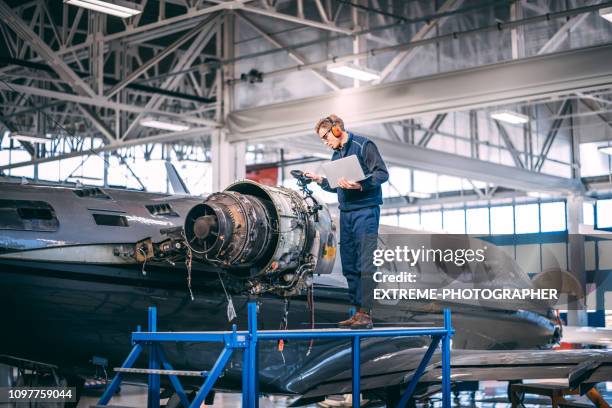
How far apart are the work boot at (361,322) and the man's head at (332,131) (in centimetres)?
186

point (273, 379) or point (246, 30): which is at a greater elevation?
point (246, 30)

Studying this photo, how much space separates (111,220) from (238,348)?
11.8 ft

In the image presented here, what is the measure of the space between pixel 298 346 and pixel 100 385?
9.97 meters

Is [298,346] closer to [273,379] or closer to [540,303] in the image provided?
[273,379]

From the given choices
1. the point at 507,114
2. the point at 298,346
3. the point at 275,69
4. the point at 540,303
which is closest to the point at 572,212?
the point at 507,114

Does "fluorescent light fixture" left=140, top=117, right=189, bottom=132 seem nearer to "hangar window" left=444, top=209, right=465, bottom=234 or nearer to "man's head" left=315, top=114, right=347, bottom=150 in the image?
"man's head" left=315, top=114, right=347, bottom=150

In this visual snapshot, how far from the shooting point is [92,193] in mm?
10125

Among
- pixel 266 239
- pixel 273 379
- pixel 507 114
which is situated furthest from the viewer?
pixel 507 114

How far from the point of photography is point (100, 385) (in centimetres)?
1944

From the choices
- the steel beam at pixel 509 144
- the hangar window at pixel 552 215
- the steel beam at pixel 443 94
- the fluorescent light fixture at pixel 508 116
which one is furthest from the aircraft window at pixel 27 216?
the hangar window at pixel 552 215

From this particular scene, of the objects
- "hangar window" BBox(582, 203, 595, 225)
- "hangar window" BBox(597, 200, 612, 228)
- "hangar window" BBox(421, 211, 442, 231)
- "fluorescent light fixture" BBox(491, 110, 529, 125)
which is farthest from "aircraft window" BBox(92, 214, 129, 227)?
"hangar window" BBox(421, 211, 442, 231)

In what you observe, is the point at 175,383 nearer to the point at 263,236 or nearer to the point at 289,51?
the point at 263,236

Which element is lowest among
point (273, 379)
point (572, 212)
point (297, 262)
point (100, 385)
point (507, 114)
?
point (100, 385)

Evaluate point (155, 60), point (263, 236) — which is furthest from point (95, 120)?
point (263, 236)
